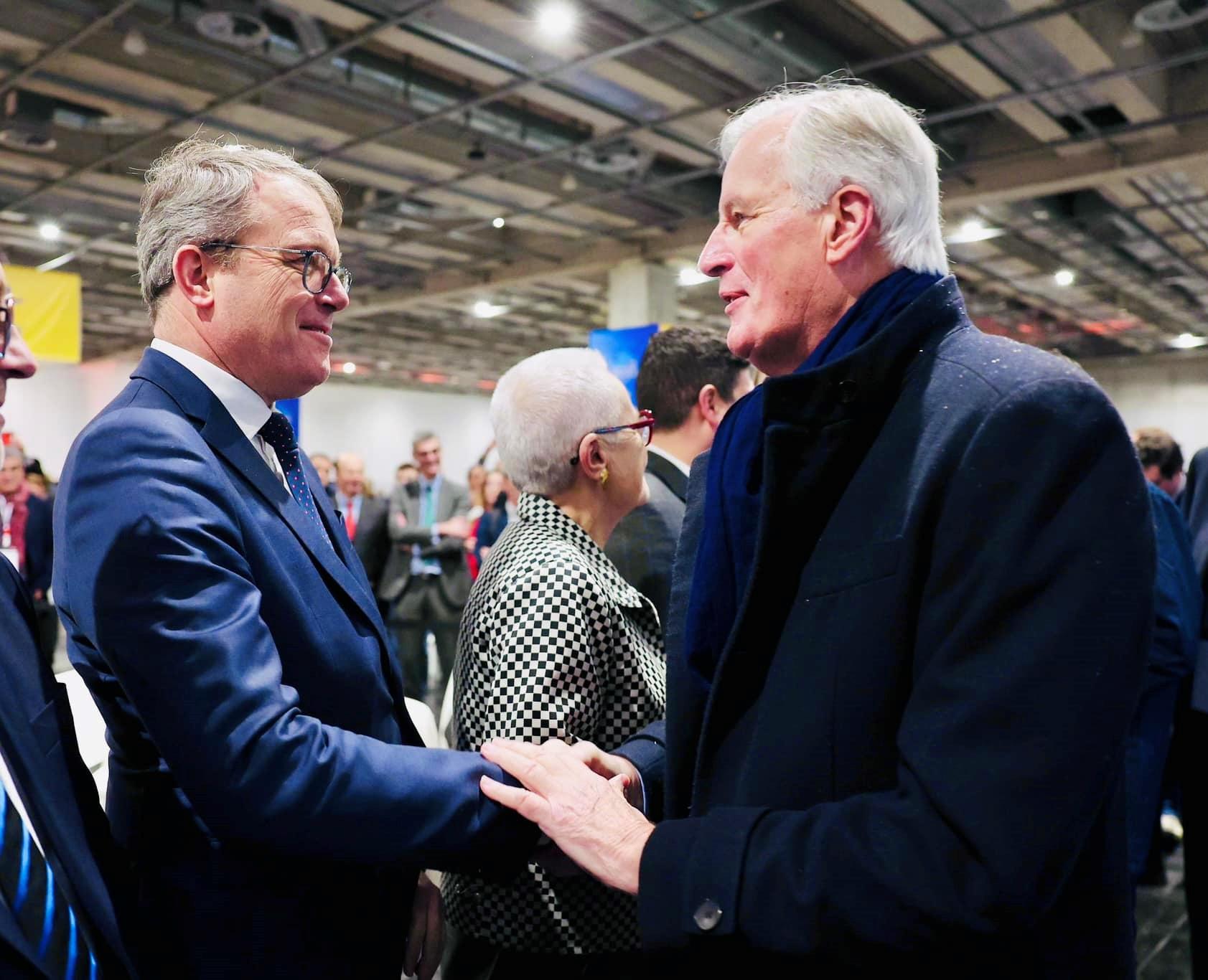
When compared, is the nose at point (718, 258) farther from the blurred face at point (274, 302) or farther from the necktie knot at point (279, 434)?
the necktie knot at point (279, 434)

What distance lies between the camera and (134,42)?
5.95 m

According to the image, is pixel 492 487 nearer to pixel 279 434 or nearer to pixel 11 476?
pixel 11 476

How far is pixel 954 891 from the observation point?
0.90 m

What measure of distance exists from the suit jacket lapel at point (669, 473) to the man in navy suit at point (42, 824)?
163 cm

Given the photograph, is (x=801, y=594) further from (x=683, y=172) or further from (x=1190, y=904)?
(x=683, y=172)

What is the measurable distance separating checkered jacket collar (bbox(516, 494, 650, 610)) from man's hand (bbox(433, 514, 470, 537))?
16.0 ft

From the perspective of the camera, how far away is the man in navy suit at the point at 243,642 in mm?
1112

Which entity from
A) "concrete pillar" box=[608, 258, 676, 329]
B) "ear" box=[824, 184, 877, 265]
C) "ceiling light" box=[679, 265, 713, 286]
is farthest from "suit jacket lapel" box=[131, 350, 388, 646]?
"ceiling light" box=[679, 265, 713, 286]

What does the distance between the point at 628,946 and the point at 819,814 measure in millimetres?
809

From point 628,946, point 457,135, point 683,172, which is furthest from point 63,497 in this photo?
point 683,172

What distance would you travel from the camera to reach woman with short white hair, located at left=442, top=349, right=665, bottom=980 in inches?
59.4

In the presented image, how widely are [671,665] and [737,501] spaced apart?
22 centimetres

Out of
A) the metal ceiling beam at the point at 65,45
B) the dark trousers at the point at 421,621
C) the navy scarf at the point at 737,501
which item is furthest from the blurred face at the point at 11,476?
the navy scarf at the point at 737,501

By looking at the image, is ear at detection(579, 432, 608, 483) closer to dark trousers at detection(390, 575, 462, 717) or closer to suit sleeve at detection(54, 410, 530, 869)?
suit sleeve at detection(54, 410, 530, 869)
